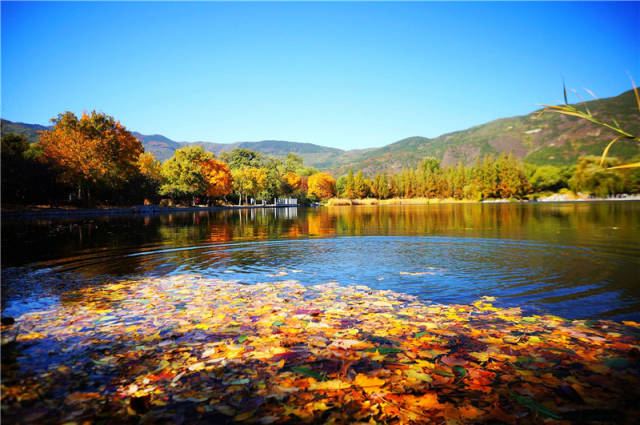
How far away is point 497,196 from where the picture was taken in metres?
121

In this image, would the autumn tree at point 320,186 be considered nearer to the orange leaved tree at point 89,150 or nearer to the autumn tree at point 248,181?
the autumn tree at point 248,181

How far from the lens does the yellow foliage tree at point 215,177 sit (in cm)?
8850

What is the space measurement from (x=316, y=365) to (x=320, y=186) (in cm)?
14648

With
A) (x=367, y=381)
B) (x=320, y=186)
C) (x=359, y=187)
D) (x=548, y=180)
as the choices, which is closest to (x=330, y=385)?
(x=367, y=381)

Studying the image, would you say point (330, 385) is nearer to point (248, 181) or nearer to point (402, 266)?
point (402, 266)

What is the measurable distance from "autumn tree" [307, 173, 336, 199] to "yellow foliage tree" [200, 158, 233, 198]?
56153mm

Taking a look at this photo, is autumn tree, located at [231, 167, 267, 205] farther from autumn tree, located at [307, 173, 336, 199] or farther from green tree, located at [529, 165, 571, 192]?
green tree, located at [529, 165, 571, 192]

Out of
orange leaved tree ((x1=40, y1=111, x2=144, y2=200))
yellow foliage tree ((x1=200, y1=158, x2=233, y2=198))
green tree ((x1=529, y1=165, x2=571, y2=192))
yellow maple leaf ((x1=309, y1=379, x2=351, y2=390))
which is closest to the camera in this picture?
yellow maple leaf ((x1=309, y1=379, x2=351, y2=390))

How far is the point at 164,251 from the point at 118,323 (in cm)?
990

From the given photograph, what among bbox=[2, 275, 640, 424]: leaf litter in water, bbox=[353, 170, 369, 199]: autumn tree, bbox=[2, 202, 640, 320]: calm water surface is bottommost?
bbox=[2, 202, 640, 320]: calm water surface

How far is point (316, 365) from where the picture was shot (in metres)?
4.44

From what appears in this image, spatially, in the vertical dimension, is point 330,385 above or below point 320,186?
below

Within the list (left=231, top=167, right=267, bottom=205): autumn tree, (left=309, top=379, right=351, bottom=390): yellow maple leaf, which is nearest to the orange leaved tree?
(left=231, top=167, right=267, bottom=205): autumn tree

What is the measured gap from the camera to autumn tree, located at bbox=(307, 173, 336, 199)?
149 meters
